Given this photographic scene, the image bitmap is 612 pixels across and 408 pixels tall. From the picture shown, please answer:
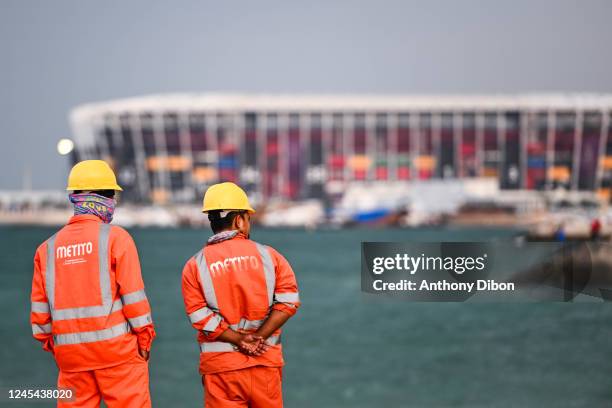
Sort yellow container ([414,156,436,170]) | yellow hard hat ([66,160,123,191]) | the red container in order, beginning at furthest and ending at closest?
1. yellow container ([414,156,436,170])
2. the red container
3. yellow hard hat ([66,160,123,191])

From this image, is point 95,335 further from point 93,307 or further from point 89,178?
point 89,178

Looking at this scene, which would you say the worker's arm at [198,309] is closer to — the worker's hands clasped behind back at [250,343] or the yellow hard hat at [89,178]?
the worker's hands clasped behind back at [250,343]

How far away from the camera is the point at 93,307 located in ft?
11.5

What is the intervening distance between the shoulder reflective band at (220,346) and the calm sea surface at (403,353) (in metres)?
12.6

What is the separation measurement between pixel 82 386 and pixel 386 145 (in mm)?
100976

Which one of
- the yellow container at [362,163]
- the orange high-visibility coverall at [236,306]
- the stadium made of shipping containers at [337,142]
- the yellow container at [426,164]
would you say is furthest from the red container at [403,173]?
the orange high-visibility coverall at [236,306]

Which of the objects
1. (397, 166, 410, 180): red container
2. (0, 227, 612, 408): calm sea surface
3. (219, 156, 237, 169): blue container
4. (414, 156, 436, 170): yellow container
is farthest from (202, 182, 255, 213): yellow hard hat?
(414, 156, 436, 170): yellow container

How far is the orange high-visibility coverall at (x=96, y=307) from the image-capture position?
350 cm

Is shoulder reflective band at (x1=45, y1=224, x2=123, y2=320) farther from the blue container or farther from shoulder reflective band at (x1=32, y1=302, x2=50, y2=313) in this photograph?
the blue container

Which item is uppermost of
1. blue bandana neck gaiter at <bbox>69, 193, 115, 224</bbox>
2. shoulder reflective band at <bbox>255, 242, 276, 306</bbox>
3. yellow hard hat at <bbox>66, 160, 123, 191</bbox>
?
yellow hard hat at <bbox>66, 160, 123, 191</bbox>

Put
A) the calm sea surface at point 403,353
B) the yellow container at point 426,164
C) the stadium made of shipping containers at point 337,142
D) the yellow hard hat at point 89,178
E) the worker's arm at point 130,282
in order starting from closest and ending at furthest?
the worker's arm at point 130,282 → the yellow hard hat at point 89,178 → the calm sea surface at point 403,353 → the stadium made of shipping containers at point 337,142 → the yellow container at point 426,164

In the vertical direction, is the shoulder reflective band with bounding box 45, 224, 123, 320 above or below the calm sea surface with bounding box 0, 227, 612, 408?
above

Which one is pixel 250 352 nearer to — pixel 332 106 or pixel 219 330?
pixel 219 330

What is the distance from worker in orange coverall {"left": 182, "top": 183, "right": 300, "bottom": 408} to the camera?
11.6 feet
